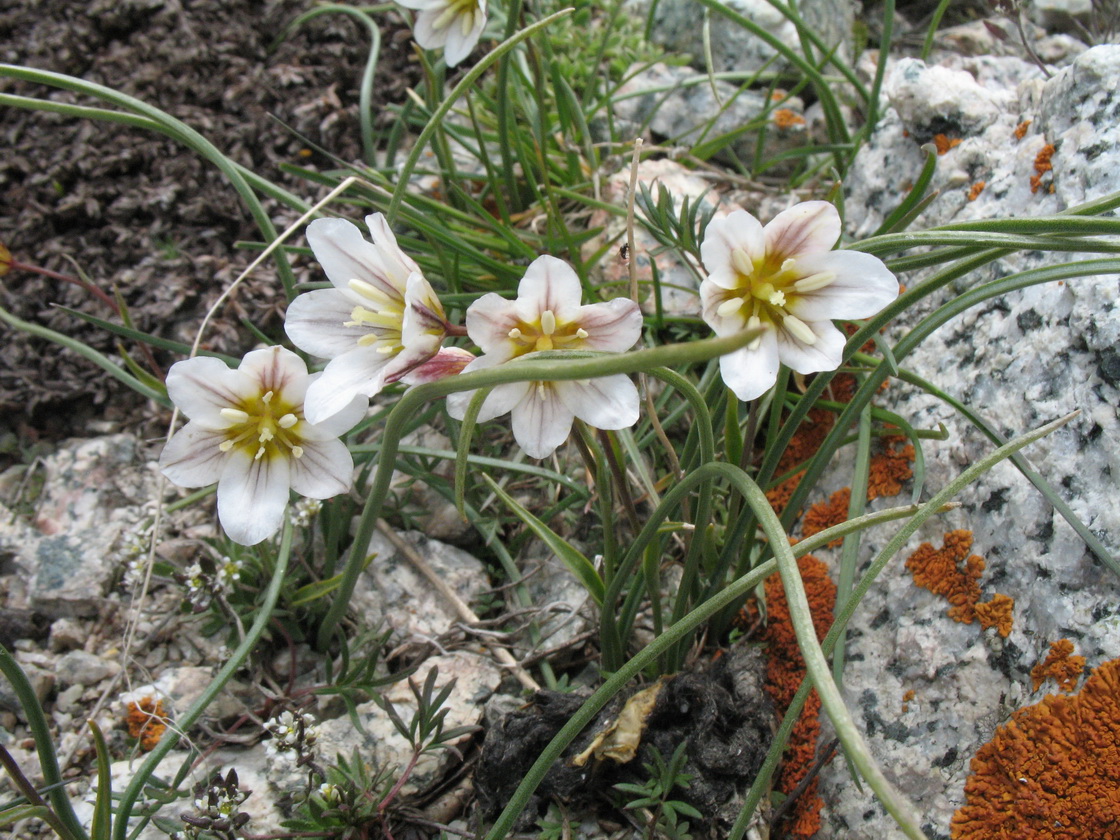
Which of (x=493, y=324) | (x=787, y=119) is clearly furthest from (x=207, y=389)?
(x=787, y=119)

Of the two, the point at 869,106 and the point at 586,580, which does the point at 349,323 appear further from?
the point at 869,106

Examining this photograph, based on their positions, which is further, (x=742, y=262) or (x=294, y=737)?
(x=294, y=737)

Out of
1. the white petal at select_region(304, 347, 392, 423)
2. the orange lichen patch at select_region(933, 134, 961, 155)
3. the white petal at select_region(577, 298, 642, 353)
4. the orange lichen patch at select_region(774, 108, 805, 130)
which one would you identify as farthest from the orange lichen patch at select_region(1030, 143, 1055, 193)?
the white petal at select_region(304, 347, 392, 423)

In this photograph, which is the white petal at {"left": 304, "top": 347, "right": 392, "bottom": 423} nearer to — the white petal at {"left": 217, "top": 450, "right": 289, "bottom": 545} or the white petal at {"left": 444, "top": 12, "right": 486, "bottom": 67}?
the white petal at {"left": 217, "top": 450, "right": 289, "bottom": 545}

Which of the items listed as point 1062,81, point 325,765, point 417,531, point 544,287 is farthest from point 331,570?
point 1062,81

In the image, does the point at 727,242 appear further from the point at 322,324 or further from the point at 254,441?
the point at 254,441

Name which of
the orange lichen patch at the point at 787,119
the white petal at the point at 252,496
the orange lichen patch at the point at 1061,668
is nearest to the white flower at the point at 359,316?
the white petal at the point at 252,496
